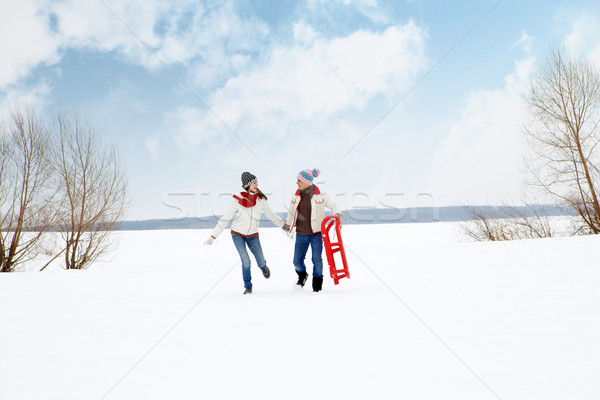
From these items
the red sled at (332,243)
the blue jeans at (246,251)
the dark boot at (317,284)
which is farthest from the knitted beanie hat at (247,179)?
the dark boot at (317,284)

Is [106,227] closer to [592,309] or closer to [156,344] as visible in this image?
[156,344]

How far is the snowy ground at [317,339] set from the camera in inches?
→ 93.7

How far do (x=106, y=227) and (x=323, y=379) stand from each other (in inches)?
524

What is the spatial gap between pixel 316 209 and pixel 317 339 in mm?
2650

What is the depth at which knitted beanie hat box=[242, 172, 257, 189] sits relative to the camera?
18.5 ft

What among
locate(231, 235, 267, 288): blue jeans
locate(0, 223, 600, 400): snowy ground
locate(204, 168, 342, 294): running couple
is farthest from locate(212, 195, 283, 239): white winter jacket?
locate(0, 223, 600, 400): snowy ground

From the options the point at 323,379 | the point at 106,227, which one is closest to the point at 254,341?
the point at 323,379

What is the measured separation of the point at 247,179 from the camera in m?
5.64

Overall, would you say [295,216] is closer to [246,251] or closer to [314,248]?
[314,248]

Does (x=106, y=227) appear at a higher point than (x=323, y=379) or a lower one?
higher

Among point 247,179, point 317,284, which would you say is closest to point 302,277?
point 317,284

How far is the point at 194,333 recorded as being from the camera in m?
3.57

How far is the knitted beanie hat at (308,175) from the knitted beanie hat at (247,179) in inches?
29.4

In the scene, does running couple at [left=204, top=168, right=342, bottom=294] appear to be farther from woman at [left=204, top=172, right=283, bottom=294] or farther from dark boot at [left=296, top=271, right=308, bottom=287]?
dark boot at [left=296, top=271, right=308, bottom=287]
